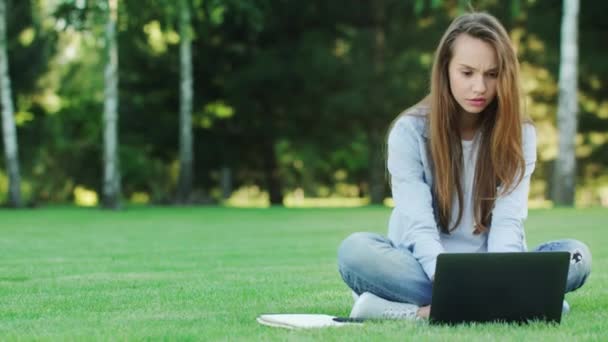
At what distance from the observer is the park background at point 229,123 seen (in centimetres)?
1125

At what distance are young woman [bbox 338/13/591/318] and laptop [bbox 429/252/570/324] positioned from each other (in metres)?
0.28

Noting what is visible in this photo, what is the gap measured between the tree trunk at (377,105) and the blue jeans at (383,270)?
2447 cm

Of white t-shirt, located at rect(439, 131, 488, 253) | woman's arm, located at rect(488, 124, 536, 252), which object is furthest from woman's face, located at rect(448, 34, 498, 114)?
woman's arm, located at rect(488, 124, 536, 252)

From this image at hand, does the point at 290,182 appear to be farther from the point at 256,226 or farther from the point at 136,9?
the point at 256,226

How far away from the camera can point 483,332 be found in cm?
452

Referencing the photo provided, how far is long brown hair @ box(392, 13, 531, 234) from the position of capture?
508cm

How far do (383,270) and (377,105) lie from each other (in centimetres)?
2471

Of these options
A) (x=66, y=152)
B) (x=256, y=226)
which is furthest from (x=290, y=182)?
(x=256, y=226)

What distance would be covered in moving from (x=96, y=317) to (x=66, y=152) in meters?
30.2

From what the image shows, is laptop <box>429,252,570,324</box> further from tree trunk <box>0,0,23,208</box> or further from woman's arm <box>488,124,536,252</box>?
tree trunk <box>0,0,23,208</box>

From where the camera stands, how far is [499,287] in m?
4.70

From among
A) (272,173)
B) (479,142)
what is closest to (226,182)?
(272,173)

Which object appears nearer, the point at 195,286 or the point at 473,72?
the point at 473,72

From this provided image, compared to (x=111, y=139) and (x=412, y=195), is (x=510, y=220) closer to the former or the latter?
(x=412, y=195)
